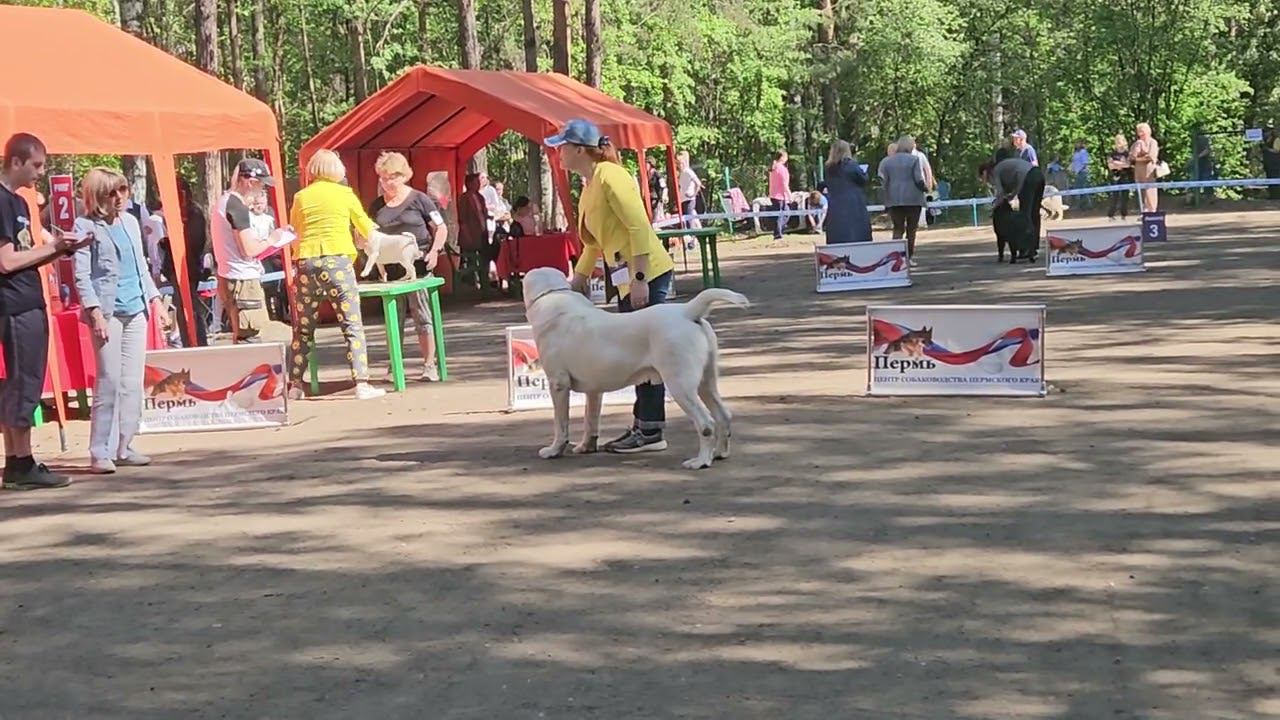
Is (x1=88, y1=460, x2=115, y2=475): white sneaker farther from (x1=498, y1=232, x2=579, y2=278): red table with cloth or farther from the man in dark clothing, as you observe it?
the man in dark clothing

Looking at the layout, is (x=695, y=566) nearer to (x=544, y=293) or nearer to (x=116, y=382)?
(x=544, y=293)

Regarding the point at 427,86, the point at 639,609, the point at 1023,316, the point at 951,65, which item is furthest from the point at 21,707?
the point at 951,65

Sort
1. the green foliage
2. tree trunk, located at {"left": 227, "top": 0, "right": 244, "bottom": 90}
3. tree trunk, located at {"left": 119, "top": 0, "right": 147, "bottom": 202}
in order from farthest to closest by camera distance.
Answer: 1. tree trunk, located at {"left": 227, "top": 0, "right": 244, "bottom": 90}
2. the green foliage
3. tree trunk, located at {"left": 119, "top": 0, "right": 147, "bottom": 202}

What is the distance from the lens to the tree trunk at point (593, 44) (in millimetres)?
31812

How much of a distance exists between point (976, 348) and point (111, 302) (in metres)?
5.41

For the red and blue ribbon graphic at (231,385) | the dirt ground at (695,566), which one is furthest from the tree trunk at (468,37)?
the dirt ground at (695,566)

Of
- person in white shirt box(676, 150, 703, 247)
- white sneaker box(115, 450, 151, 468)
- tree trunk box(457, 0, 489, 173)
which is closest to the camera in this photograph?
white sneaker box(115, 450, 151, 468)

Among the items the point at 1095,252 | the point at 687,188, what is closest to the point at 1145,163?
the point at 687,188

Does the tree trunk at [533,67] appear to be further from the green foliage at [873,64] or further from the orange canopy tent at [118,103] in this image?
the orange canopy tent at [118,103]

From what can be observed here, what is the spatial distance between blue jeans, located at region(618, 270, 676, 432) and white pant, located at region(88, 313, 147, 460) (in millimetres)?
2916

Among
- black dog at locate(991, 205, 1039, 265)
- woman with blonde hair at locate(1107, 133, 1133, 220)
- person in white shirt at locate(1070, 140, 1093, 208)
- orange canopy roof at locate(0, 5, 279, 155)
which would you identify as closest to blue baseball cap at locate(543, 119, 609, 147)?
orange canopy roof at locate(0, 5, 279, 155)

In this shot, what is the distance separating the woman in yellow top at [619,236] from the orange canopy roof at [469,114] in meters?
10.6

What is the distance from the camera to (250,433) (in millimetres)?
11922

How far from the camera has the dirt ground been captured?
17.8ft
